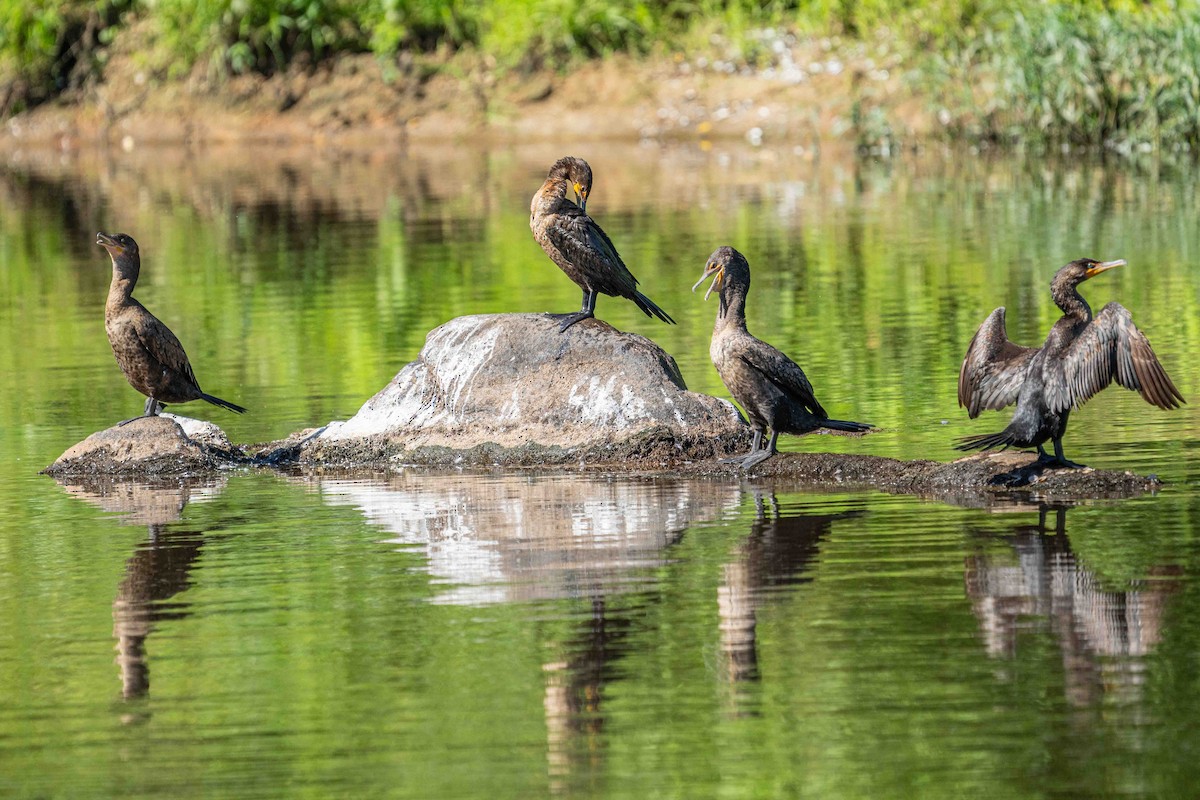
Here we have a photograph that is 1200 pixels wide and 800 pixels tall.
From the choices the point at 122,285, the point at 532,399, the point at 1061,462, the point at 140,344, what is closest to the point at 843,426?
the point at 1061,462

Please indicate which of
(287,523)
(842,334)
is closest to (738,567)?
(287,523)

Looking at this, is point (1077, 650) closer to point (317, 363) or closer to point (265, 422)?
point (265, 422)

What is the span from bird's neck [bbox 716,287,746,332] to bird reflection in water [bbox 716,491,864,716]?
0.83 m

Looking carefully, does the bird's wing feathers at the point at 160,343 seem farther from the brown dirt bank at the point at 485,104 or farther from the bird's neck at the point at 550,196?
the brown dirt bank at the point at 485,104

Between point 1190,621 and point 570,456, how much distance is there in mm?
4063

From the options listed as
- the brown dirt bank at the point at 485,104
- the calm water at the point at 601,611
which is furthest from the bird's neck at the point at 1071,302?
the brown dirt bank at the point at 485,104

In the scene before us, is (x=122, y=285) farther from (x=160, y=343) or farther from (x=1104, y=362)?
(x=1104, y=362)

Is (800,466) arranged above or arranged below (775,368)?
below

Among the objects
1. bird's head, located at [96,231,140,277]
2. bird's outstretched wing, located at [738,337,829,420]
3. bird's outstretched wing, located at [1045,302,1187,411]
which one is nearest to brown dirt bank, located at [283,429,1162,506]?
bird's outstretched wing, located at [738,337,829,420]

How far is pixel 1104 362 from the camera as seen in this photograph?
28.1 ft

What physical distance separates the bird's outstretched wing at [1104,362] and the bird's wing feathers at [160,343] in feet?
15.1

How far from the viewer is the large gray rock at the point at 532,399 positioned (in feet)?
33.5

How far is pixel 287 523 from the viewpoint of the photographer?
29.9 ft

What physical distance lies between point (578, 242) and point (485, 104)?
26884mm
